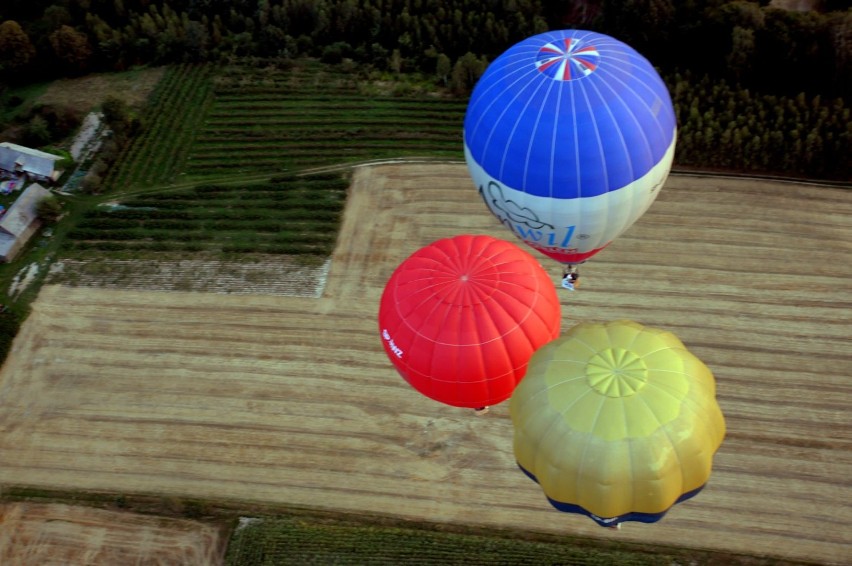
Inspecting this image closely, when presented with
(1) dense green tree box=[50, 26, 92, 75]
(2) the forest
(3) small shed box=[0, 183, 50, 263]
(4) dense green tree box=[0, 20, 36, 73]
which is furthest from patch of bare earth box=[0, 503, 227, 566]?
(4) dense green tree box=[0, 20, 36, 73]

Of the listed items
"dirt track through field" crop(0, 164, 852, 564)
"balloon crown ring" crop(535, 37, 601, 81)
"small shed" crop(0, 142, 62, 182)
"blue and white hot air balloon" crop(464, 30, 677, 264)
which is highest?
"balloon crown ring" crop(535, 37, 601, 81)

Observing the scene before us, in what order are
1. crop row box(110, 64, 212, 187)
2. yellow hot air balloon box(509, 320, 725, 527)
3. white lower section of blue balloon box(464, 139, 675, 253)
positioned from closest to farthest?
yellow hot air balloon box(509, 320, 725, 527), white lower section of blue balloon box(464, 139, 675, 253), crop row box(110, 64, 212, 187)

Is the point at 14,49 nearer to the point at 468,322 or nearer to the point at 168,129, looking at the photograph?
the point at 168,129

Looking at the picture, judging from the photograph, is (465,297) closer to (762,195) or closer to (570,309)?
(570,309)

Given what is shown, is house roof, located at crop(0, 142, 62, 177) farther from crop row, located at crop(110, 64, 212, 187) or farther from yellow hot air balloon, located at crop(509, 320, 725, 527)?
yellow hot air balloon, located at crop(509, 320, 725, 527)


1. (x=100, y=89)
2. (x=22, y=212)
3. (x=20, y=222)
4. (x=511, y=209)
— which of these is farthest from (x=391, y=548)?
(x=100, y=89)

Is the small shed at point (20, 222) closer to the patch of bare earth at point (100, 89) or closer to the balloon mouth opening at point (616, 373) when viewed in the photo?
the patch of bare earth at point (100, 89)

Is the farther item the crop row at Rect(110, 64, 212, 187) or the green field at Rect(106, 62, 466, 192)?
the crop row at Rect(110, 64, 212, 187)

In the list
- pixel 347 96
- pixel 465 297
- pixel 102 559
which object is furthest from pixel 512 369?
pixel 347 96
